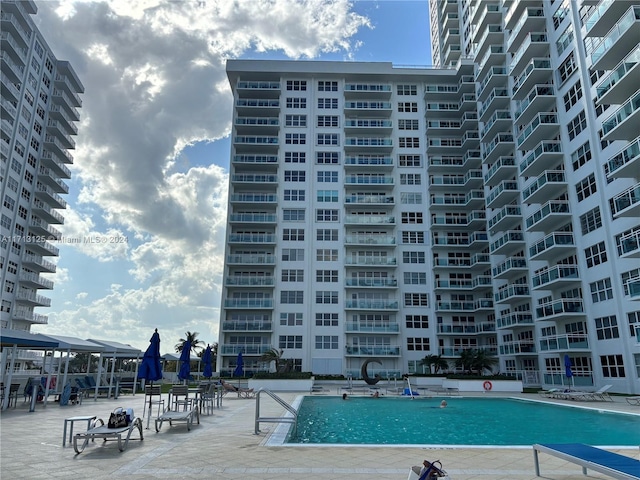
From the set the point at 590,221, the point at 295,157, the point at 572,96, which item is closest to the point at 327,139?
the point at 295,157

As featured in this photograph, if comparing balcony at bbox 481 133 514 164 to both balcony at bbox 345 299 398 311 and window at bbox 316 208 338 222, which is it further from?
balcony at bbox 345 299 398 311

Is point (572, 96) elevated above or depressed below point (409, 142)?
below

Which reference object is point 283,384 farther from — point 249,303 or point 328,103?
point 328,103

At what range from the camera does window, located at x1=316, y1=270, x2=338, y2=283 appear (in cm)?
5041

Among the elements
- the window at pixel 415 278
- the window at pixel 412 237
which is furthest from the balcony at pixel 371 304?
the window at pixel 412 237

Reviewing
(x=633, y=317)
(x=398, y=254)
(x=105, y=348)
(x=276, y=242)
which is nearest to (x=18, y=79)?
(x=276, y=242)

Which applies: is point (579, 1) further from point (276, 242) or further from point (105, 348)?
point (105, 348)

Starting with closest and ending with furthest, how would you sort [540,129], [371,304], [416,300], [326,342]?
1. [540,129]
2. [326,342]
3. [371,304]
4. [416,300]

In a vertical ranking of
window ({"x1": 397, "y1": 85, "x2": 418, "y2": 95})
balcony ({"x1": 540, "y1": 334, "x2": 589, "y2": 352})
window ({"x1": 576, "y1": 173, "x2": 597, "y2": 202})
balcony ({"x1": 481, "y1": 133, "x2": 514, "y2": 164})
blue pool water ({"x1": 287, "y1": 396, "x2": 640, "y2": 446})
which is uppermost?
window ({"x1": 397, "y1": 85, "x2": 418, "y2": 95})

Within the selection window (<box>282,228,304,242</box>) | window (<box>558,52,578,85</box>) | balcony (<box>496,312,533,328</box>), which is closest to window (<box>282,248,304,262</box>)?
window (<box>282,228,304,242</box>)

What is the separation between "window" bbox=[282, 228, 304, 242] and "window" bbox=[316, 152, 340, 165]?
359 inches

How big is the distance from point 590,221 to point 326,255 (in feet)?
87.8

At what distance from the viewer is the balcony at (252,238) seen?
5062 cm

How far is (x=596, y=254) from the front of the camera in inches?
1277
